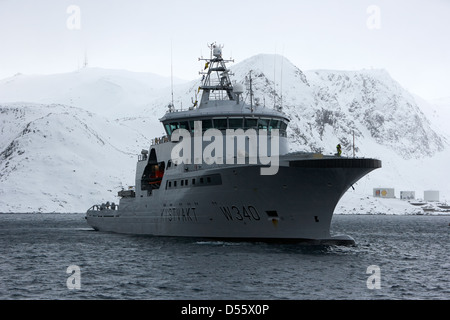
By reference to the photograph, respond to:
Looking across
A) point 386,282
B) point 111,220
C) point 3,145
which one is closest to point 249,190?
point 386,282

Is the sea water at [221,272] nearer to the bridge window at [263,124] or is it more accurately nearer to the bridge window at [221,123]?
the bridge window at [221,123]

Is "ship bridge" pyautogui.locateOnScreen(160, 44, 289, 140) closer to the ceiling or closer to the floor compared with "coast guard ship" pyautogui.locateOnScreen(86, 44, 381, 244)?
closer to the ceiling

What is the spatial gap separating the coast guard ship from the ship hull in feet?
0.20

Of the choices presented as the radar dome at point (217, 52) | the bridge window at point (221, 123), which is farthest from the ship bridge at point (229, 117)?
the radar dome at point (217, 52)

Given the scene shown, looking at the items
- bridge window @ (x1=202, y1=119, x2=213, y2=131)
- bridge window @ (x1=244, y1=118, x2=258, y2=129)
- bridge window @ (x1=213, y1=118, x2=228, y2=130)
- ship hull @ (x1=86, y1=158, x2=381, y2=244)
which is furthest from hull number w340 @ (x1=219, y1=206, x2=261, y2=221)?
bridge window @ (x1=202, y1=119, x2=213, y2=131)

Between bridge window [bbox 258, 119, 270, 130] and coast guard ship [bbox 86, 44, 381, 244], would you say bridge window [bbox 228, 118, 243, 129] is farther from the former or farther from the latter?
bridge window [bbox 258, 119, 270, 130]

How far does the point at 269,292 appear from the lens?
82.4 feet

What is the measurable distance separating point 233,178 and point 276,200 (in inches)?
127

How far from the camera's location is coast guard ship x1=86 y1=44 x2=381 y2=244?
36938 millimetres

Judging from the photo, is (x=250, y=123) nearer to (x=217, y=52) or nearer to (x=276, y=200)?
(x=276, y=200)

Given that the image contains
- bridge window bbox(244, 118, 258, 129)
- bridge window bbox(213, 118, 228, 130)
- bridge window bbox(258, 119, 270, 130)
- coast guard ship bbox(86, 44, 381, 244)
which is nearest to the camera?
coast guard ship bbox(86, 44, 381, 244)

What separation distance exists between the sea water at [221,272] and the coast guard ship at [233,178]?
150 centimetres

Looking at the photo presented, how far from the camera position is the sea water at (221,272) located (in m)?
25.5
